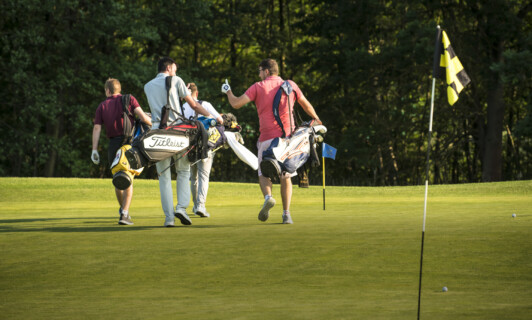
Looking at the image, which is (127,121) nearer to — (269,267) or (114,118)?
(114,118)

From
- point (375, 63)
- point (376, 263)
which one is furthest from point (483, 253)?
point (375, 63)

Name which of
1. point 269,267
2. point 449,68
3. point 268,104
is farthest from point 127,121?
point 449,68

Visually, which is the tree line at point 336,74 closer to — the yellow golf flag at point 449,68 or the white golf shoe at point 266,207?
the white golf shoe at point 266,207

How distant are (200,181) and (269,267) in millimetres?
5905

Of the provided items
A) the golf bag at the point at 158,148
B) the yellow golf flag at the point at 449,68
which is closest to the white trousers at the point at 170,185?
Result: the golf bag at the point at 158,148

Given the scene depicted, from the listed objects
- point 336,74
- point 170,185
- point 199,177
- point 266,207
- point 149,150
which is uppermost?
point 336,74

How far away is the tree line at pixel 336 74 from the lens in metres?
33.7

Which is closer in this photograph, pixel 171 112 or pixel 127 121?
pixel 171 112

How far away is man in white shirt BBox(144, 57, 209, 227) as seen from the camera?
36.1 feet

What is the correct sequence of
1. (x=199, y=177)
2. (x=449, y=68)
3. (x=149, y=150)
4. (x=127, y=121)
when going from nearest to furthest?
(x=449, y=68) < (x=149, y=150) < (x=127, y=121) < (x=199, y=177)

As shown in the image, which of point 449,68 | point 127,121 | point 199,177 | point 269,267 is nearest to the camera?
point 269,267

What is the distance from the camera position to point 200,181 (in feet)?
43.4

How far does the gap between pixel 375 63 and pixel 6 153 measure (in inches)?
672

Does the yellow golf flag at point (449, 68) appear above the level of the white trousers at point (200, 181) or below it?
above
